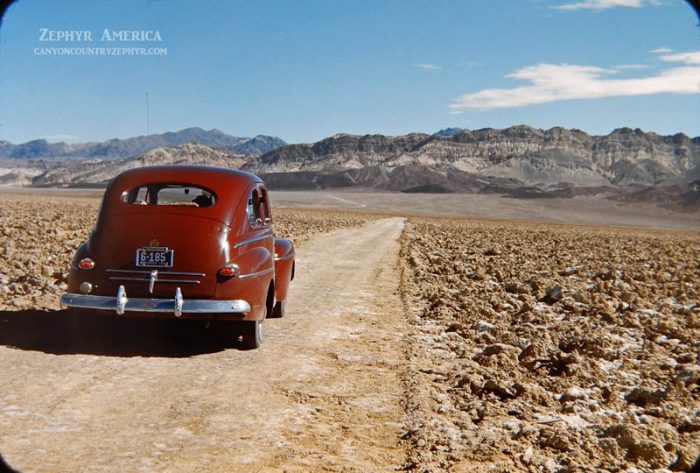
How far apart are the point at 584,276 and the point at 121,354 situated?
13.6 m

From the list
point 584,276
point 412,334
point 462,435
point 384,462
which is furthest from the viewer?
point 584,276

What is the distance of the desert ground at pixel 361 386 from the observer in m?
4.76

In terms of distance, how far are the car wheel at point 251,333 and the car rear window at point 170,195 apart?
4.87ft

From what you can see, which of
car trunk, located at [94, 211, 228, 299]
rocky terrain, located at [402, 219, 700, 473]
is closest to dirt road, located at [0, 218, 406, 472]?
rocky terrain, located at [402, 219, 700, 473]

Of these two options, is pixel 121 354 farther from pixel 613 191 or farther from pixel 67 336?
pixel 613 191

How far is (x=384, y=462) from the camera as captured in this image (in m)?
4.72

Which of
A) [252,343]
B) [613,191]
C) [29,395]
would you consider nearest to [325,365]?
[252,343]

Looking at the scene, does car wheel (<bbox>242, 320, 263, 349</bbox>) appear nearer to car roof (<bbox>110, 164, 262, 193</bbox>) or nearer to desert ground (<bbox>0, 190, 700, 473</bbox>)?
desert ground (<bbox>0, 190, 700, 473</bbox>)

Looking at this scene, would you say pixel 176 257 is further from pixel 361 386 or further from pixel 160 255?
pixel 361 386

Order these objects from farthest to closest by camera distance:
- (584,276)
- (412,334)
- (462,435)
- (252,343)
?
(584,276), (412,334), (252,343), (462,435)

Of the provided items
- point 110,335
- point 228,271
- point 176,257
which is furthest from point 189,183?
point 110,335

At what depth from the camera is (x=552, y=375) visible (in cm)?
757

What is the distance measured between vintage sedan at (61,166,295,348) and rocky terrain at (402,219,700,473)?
2071 millimetres

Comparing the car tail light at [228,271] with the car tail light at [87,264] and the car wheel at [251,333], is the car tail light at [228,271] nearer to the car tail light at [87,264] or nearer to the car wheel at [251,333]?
the car wheel at [251,333]
